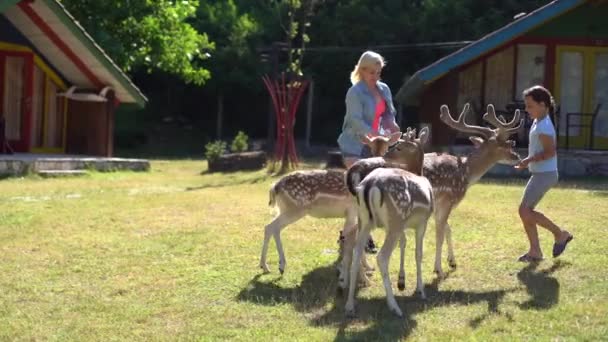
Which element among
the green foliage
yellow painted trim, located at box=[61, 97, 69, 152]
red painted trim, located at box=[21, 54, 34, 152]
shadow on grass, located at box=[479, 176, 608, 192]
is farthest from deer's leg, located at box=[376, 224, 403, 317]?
the green foliage

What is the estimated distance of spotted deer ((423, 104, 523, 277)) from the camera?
869 cm

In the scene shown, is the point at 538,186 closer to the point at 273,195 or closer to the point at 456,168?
the point at 456,168

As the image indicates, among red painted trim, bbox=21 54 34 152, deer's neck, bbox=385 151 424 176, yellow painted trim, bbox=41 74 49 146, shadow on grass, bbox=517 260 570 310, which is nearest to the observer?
shadow on grass, bbox=517 260 570 310

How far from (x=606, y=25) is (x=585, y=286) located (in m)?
13.7

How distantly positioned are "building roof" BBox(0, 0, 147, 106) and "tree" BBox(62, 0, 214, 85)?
3.22 meters

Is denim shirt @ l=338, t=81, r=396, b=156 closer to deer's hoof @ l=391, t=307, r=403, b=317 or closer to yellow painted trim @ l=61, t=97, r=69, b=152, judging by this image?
deer's hoof @ l=391, t=307, r=403, b=317

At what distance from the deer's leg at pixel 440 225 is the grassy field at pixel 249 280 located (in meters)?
0.15

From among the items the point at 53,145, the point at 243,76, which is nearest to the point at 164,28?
the point at 53,145

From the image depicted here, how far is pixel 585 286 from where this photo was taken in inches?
312

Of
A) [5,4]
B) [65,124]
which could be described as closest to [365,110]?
[5,4]

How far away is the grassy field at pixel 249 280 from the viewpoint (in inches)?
265

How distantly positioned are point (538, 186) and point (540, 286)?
1.32m

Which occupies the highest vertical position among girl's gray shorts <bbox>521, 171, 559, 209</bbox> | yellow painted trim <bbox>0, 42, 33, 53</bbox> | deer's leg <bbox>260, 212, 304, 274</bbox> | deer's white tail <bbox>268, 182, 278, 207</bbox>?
yellow painted trim <bbox>0, 42, 33, 53</bbox>

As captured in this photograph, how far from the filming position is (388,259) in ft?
23.4
